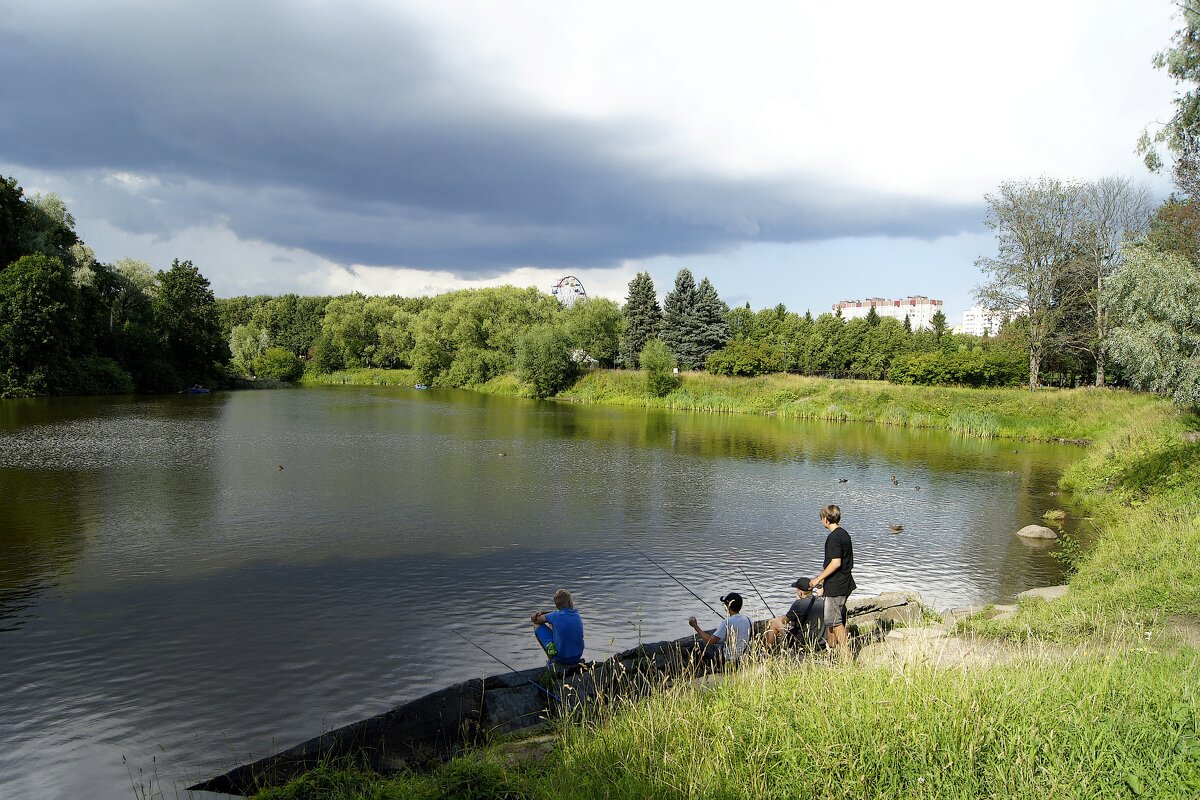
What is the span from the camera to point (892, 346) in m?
80.2

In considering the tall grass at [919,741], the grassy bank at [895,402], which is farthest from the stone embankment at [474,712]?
the grassy bank at [895,402]

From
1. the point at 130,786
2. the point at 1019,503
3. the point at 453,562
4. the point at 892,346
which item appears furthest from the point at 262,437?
the point at 892,346

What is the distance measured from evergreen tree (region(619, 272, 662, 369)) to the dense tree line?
152 ft

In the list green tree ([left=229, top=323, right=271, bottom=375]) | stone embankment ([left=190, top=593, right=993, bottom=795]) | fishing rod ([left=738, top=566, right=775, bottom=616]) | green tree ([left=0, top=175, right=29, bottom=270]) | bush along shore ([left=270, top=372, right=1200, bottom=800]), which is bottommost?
fishing rod ([left=738, top=566, right=775, bottom=616])

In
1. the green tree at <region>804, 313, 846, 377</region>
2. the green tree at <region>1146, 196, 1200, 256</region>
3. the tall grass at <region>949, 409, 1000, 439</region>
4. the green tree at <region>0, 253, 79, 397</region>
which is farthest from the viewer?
the green tree at <region>804, 313, 846, 377</region>

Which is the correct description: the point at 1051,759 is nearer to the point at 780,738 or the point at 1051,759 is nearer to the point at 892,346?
the point at 780,738

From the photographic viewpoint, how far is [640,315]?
76.7 meters

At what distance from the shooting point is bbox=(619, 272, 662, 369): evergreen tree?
76.3 m

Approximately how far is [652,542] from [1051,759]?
514 inches

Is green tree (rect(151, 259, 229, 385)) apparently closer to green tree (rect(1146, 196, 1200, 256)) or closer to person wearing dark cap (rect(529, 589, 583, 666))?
person wearing dark cap (rect(529, 589, 583, 666))

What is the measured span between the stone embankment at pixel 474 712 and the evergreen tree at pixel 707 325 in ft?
213

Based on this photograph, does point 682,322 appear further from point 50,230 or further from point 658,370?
point 50,230

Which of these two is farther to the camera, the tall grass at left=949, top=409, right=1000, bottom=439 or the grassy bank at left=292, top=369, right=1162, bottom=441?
the tall grass at left=949, top=409, right=1000, bottom=439

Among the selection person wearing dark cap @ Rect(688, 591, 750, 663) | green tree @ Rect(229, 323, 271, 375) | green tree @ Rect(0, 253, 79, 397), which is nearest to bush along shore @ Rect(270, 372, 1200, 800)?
person wearing dark cap @ Rect(688, 591, 750, 663)
